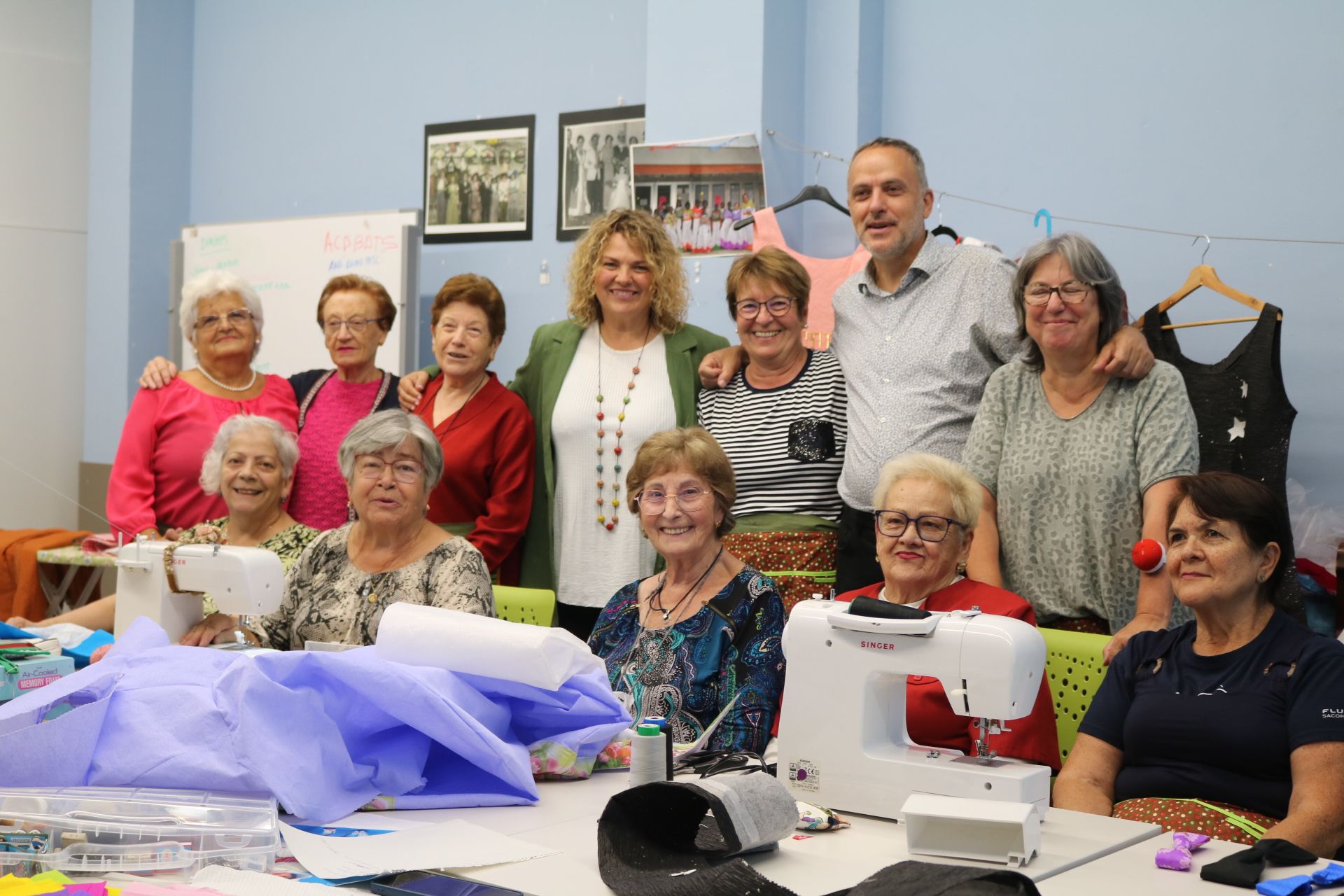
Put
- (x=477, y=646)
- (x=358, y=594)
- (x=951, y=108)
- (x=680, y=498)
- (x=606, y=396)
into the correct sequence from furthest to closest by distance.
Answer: (x=951, y=108) < (x=606, y=396) < (x=358, y=594) < (x=680, y=498) < (x=477, y=646)

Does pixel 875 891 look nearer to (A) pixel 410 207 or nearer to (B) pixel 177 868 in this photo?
(B) pixel 177 868

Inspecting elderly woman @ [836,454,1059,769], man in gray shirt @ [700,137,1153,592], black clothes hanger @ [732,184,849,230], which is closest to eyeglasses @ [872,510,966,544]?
elderly woman @ [836,454,1059,769]

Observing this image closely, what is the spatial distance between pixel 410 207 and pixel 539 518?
2.38 meters

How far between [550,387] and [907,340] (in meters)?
0.96

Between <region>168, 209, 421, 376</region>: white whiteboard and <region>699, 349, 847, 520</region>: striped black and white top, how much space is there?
232 centimetres

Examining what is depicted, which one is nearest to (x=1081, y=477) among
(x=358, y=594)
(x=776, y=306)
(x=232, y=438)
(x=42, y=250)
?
(x=776, y=306)

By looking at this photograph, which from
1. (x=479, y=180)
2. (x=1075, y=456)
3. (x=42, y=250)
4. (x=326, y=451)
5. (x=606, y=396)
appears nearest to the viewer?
(x=1075, y=456)

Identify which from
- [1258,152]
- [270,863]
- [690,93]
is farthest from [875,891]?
[690,93]

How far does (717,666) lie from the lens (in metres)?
2.49

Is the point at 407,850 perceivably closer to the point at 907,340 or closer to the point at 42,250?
the point at 907,340

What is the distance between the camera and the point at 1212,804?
2217 millimetres

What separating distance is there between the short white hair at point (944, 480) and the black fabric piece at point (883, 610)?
19.5 inches

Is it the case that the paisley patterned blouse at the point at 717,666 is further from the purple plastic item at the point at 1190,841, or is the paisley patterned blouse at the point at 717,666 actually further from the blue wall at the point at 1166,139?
the blue wall at the point at 1166,139

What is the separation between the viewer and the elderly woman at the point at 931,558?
7.46 ft
